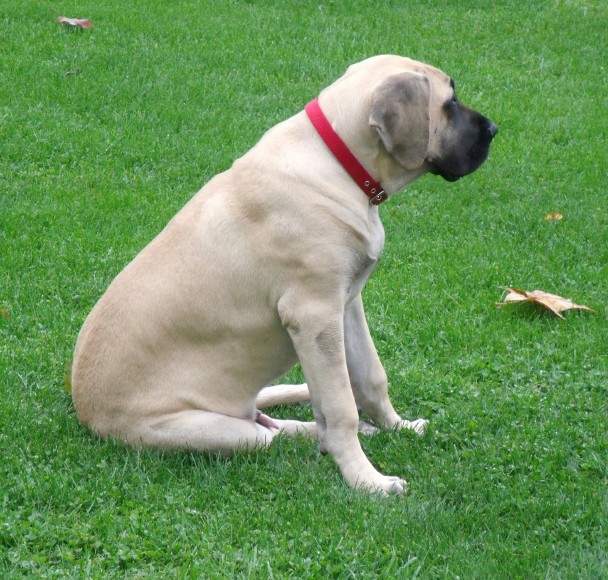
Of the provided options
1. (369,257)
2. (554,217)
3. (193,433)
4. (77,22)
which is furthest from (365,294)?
(77,22)

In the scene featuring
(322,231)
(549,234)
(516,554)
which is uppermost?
(322,231)

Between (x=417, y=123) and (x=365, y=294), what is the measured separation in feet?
7.12

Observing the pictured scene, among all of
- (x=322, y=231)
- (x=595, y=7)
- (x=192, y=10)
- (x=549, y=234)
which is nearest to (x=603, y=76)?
(x=595, y=7)

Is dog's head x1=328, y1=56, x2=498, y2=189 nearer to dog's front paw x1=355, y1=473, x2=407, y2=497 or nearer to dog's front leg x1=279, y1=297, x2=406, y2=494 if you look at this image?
dog's front leg x1=279, y1=297, x2=406, y2=494

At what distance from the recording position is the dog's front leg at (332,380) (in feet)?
13.5

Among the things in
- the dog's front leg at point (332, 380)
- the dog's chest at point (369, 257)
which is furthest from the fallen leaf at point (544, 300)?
the dog's front leg at point (332, 380)

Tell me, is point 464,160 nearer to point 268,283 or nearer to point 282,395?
point 268,283

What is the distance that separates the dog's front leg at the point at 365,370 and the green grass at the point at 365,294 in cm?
15

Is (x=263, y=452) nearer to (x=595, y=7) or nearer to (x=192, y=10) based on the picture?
(x=192, y=10)

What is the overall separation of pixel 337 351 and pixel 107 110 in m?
5.30

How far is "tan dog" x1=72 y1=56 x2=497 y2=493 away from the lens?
410 cm

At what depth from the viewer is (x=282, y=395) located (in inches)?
200

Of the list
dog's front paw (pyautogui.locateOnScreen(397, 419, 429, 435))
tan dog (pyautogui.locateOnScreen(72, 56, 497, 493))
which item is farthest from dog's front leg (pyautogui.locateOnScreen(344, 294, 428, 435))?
tan dog (pyautogui.locateOnScreen(72, 56, 497, 493))

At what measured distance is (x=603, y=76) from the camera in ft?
33.0
